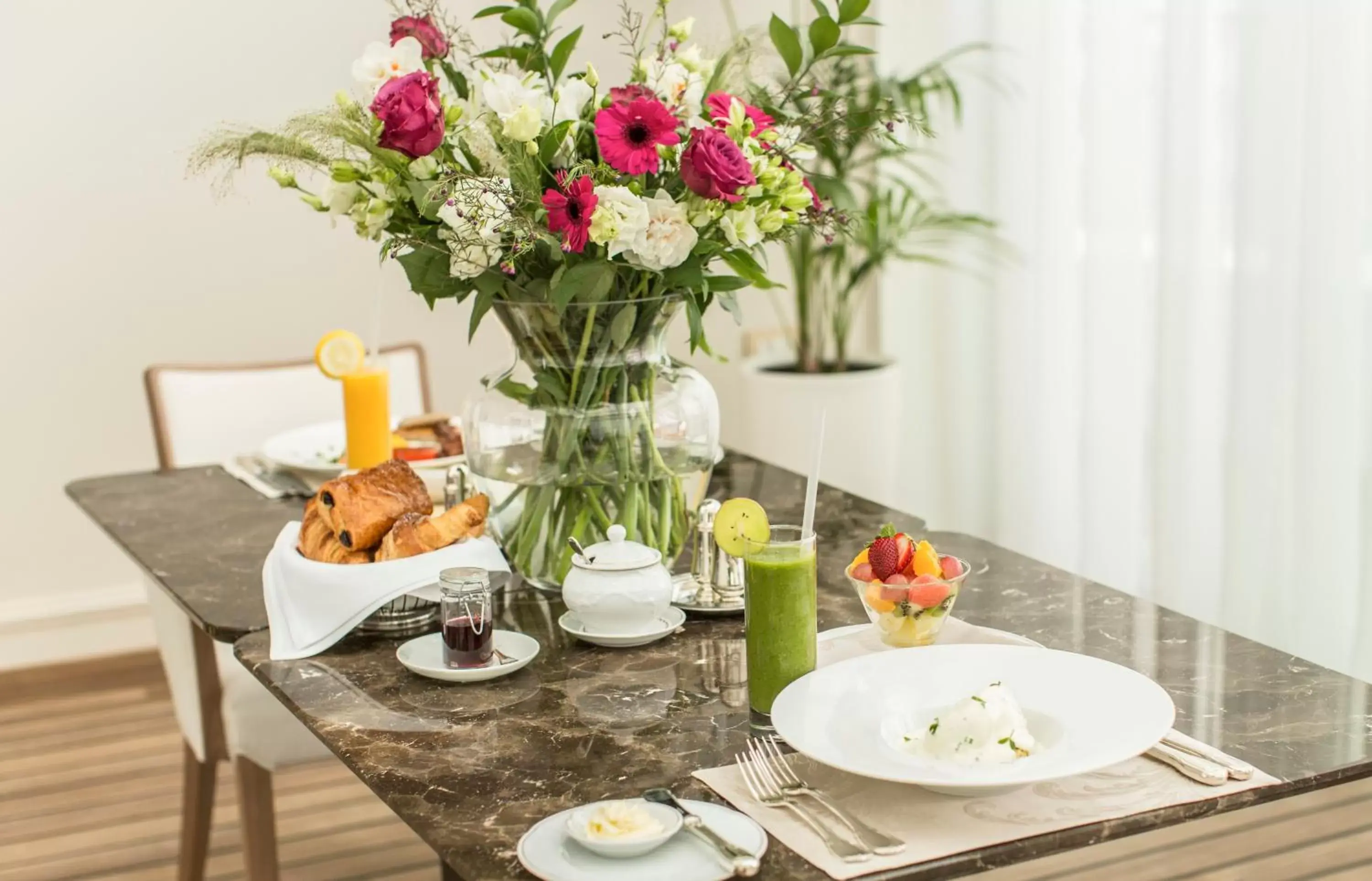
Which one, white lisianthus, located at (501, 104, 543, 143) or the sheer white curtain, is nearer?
white lisianthus, located at (501, 104, 543, 143)

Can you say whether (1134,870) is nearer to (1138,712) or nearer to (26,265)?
(1138,712)

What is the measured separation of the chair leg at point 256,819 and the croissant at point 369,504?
56 centimetres

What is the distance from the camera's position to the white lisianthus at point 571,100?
162cm

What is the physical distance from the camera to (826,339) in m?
4.34

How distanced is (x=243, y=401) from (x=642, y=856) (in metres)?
1.83

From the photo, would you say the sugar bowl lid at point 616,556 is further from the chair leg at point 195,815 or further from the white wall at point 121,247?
the white wall at point 121,247

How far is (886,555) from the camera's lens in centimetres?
150

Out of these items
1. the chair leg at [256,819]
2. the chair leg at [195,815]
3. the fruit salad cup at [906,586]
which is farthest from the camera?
the chair leg at [195,815]

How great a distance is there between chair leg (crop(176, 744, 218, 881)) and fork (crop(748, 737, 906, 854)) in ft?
4.48

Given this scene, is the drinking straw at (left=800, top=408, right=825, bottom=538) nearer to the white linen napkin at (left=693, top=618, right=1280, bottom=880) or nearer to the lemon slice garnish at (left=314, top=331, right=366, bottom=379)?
the white linen napkin at (left=693, top=618, right=1280, bottom=880)

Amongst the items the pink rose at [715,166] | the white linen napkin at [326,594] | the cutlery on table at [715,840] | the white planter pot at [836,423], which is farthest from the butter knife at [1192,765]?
the white planter pot at [836,423]

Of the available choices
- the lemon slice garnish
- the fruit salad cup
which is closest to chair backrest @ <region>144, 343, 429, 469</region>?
the lemon slice garnish

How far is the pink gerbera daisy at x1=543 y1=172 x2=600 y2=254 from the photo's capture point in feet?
5.02

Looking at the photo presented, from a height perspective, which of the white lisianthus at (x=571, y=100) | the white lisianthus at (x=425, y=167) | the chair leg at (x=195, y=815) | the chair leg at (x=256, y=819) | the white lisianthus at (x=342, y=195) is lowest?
the chair leg at (x=195, y=815)
